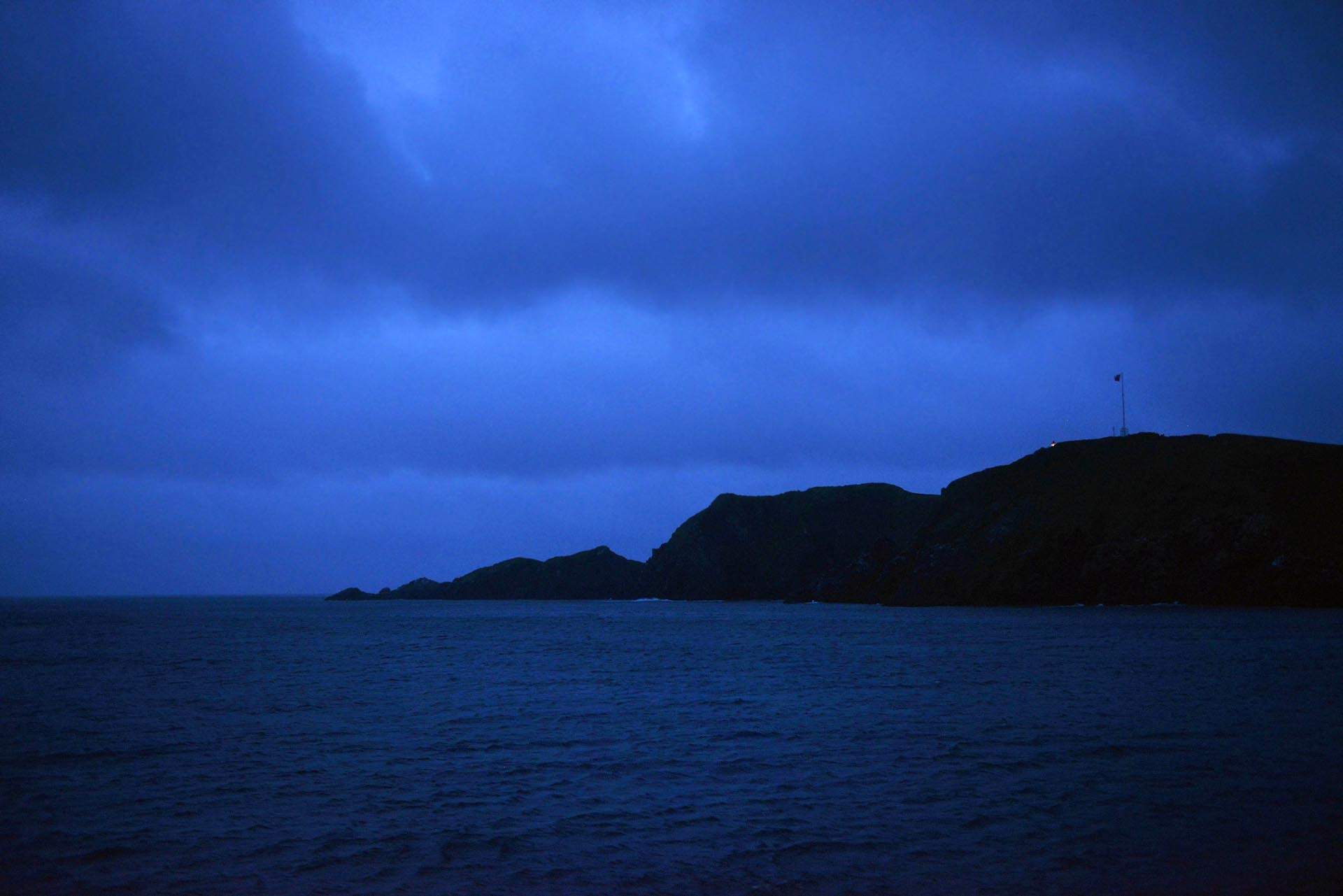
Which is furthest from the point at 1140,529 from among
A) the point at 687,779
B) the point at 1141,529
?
the point at 687,779

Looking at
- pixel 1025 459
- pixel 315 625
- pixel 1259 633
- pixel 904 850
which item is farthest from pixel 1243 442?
pixel 904 850

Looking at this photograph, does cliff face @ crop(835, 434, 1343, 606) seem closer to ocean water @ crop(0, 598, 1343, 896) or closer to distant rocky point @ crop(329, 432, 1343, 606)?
distant rocky point @ crop(329, 432, 1343, 606)

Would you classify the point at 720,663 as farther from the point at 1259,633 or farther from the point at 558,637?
the point at 1259,633

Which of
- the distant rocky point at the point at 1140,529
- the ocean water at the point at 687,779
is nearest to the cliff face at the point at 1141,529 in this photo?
the distant rocky point at the point at 1140,529

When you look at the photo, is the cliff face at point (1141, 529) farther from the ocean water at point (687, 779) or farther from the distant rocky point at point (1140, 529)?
the ocean water at point (687, 779)

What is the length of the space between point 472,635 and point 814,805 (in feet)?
264

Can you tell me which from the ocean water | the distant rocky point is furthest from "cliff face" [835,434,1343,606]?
the ocean water

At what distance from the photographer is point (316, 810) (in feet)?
64.0

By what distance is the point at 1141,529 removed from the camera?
425 ft

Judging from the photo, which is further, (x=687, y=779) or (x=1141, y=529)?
(x=1141, y=529)

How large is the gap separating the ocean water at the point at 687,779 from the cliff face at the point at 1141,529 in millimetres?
73884

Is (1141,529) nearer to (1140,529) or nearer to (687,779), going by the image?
(1140,529)

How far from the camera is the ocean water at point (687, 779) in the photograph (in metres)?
15.1

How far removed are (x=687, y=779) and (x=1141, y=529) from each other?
126m
